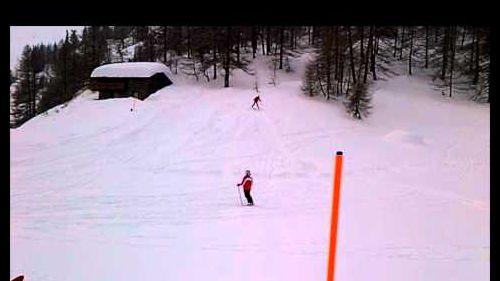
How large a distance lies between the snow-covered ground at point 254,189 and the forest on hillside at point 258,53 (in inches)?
10.3

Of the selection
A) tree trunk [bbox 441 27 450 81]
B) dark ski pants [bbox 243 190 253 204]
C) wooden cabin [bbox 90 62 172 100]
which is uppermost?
tree trunk [bbox 441 27 450 81]

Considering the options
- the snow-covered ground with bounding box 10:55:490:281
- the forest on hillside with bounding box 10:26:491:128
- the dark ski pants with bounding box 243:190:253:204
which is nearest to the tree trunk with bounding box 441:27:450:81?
the forest on hillside with bounding box 10:26:491:128

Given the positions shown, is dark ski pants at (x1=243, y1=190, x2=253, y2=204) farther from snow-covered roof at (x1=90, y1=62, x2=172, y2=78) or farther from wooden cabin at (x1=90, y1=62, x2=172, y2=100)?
snow-covered roof at (x1=90, y1=62, x2=172, y2=78)

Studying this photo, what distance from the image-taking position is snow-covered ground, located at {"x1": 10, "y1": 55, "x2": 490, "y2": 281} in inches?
140

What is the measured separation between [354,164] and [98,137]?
13.8 ft

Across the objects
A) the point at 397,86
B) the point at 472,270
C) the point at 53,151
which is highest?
the point at 397,86

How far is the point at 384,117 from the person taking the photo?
664cm

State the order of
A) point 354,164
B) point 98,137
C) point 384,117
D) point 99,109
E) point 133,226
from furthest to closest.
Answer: point 354,164, point 98,137, point 384,117, point 99,109, point 133,226

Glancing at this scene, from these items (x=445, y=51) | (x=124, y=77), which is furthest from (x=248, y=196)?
(x=445, y=51)

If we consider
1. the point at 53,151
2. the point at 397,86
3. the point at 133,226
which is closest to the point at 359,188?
the point at 397,86

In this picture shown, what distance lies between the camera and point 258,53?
4535mm
